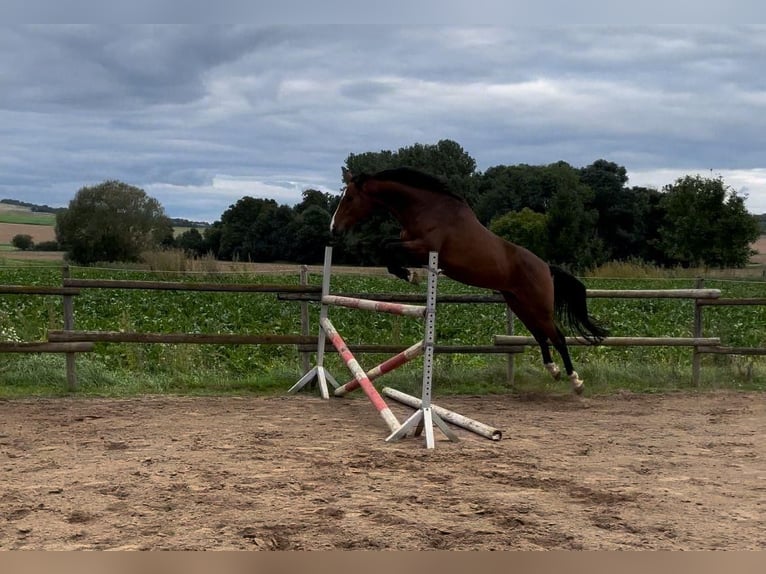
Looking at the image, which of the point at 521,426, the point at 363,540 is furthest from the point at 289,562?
the point at 521,426

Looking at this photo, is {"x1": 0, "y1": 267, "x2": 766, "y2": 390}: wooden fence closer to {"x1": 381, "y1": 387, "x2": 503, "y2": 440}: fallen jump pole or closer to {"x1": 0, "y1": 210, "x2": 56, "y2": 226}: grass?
{"x1": 381, "y1": 387, "x2": 503, "y2": 440}: fallen jump pole

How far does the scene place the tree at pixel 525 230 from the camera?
33156mm

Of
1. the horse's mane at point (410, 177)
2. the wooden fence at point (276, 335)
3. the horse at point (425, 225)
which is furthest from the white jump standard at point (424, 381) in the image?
the wooden fence at point (276, 335)

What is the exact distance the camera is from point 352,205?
6.16m

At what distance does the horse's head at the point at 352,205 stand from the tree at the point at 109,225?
2938 cm

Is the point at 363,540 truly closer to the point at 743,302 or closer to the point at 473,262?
the point at 473,262

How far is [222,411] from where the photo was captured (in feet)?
19.9

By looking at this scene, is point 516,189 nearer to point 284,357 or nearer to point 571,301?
point 284,357

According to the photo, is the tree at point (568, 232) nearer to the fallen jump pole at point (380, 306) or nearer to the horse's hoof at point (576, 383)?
the horse's hoof at point (576, 383)

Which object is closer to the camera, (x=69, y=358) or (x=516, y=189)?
(x=69, y=358)

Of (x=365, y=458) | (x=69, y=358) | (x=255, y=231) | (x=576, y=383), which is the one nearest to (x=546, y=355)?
(x=576, y=383)

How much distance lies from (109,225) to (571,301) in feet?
106

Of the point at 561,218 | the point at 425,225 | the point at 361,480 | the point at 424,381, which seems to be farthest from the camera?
the point at 561,218

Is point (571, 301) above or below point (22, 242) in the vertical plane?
below
